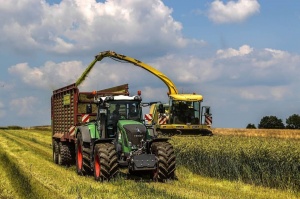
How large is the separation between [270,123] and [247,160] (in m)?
30.8

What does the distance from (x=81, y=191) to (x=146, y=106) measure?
4071 millimetres

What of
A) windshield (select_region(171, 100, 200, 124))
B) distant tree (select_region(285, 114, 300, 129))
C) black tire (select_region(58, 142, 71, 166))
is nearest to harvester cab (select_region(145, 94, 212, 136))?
windshield (select_region(171, 100, 200, 124))

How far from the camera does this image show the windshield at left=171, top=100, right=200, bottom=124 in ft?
88.3

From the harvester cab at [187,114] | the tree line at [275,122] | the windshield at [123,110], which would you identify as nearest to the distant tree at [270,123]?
the tree line at [275,122]

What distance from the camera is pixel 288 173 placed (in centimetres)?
1220

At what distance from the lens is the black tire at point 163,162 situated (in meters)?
13.1

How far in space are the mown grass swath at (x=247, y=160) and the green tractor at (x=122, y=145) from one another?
1.96 meters

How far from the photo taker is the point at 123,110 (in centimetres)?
1426

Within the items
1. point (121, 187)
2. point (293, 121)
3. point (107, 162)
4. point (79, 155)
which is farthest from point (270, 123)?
point (121, 187)

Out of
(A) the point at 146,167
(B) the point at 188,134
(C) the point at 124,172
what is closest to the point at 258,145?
(A) the point at 146,167

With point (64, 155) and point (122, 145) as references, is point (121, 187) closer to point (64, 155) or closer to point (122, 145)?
point (122, 145)

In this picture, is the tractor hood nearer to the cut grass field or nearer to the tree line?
the cut grass field

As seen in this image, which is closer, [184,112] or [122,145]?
[122,145]

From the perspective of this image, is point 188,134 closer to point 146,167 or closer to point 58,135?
point 58,135
